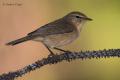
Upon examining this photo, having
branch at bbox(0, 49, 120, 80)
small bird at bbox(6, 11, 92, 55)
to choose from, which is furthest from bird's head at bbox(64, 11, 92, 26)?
branch at bbox(0, 49, 120, 80)

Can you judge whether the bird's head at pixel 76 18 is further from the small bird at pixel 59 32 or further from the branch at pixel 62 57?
the branch at pixel 62 57

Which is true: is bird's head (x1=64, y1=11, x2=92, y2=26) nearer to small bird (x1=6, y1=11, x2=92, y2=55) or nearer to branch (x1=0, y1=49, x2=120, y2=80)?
small bird (x1=6, y1=11, x2=92, y2=55)

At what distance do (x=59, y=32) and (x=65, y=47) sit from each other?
0.07m

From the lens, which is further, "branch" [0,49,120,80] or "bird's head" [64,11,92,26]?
"bird's head" [64,11,92,26]

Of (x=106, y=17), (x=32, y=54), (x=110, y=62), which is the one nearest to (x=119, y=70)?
(x=110, y=62)

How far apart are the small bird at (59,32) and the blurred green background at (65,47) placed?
0.04 meters

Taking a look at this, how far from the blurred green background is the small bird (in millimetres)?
43

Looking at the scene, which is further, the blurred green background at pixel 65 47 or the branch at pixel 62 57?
the blurred green background at pixel 65 47

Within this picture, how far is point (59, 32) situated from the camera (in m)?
1.30

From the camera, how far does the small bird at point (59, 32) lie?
4.19 feet

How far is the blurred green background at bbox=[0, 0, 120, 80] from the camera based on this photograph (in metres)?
1.37

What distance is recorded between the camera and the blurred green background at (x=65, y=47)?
1.37 meters

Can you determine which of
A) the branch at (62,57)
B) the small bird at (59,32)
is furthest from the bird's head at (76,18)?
the branch at (62,57)

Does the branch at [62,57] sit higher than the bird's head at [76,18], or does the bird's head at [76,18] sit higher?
the bird's head at [76,18]
